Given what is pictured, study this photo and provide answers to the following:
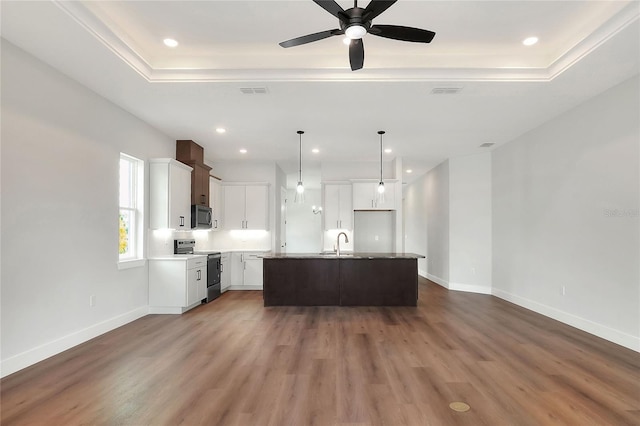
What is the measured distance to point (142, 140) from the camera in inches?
201

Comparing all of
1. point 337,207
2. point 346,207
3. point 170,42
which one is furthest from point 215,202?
point 170,42

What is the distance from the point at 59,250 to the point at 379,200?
574cm

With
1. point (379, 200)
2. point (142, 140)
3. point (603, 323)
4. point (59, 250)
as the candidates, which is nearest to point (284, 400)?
point (59, 250)

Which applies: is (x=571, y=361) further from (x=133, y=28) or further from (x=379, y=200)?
(x=133, y=28)

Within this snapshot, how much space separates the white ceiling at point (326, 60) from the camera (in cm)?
295

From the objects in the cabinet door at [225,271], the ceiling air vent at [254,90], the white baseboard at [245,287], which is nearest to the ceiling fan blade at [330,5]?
the ceiling air vent at [254,90]

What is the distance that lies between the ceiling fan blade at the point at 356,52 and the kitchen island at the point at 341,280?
352 cm

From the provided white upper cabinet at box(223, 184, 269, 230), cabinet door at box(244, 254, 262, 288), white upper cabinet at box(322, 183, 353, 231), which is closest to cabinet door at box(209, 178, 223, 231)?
white upper cabinet at box(223, 184, 269, 230)

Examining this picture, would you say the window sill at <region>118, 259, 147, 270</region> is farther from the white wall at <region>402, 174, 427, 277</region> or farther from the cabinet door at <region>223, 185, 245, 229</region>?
the white wall at <region>402, 174, 427, 277</region>

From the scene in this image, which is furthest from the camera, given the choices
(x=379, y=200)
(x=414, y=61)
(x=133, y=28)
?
(x=379, y=200)

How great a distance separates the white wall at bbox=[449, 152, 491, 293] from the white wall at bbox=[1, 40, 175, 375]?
6.20 m

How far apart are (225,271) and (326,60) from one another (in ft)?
16.1

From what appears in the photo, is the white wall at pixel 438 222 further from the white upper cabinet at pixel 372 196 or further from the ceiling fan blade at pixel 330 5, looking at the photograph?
the ceiling fan blade at pixel 330 5

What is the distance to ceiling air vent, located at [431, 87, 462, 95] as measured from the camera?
12.9 ft
